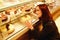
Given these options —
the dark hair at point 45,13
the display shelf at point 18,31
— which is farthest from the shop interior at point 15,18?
the dark hair at point 45,13

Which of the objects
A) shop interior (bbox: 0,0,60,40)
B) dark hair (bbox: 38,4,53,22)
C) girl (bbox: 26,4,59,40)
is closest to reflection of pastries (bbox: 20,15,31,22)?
shop interior (bbox: 0,0,60,40)

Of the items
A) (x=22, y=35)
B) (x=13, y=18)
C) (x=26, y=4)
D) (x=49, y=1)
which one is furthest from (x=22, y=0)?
(x=49, y=1)

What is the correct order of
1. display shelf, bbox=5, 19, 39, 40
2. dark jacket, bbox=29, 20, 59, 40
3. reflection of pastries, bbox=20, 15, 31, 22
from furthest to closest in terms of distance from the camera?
reflection of pastries, bbox=20, 15, 31, 22
dark jacket, bbox=29, 20, 59, 40
display shelf, bbox=5, 19, 39, 40

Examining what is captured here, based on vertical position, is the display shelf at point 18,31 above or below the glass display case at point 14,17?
below

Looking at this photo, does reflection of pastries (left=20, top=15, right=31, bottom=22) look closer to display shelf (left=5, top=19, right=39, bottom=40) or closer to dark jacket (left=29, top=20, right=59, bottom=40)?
display shelf (left=5, top=19, right=39, bottom=40)

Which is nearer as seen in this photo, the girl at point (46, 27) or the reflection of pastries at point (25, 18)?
the girl at point (46, 27)

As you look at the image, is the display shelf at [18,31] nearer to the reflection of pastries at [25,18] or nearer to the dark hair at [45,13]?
the reflection of pastries at [25,18]

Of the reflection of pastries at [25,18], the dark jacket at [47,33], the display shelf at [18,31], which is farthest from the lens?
the reflection of pastries at [25,18]

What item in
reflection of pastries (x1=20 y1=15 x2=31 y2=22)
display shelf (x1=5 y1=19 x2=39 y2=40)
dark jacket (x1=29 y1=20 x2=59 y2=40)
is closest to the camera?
display shelf (x1=5 y1=19 x2=39 y2=40)

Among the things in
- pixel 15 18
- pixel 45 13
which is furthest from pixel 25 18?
pixel 45 13

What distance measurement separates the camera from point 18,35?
1617 millimetres

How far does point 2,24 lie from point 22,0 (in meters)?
0.91

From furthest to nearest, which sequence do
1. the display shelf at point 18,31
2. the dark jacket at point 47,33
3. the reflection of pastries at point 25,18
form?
the reflection of pastries at point 25,18, the dark jacket at point 47,33, the display shelf at point 18,31

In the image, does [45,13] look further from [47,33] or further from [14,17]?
[14,17]
